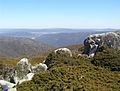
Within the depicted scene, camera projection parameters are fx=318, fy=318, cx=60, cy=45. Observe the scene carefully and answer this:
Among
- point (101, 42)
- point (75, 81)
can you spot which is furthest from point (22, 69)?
point (101, 42)

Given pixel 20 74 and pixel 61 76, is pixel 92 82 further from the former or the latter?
pixel 20 74

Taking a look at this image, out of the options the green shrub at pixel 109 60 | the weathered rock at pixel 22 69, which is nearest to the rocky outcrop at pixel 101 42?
the green shrub at pixel 109 60

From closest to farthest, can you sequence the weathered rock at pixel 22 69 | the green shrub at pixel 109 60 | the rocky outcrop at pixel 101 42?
the green shrub at pixel 109 60
the weathered rock at pixel 22 69
the rocky outcrop at pixel 101 42

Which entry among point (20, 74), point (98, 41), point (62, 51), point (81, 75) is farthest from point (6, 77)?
point (98, 41)

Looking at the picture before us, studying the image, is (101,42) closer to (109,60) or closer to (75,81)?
(109,60)

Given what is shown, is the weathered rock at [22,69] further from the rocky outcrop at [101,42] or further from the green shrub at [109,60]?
the rocky outcrop at [101,42]

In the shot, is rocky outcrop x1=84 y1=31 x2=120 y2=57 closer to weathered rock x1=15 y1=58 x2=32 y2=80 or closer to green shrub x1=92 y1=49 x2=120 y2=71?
green shrub x1=92 y1=49 x2=120 y2=71

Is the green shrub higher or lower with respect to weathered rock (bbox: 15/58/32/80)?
higher

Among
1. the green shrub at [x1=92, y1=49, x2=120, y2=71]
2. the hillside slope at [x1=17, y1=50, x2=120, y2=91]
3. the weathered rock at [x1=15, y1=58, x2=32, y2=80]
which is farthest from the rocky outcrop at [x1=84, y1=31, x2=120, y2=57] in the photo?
the hillside slope at [x1=17, y1=50, x2=120, y2=91]
